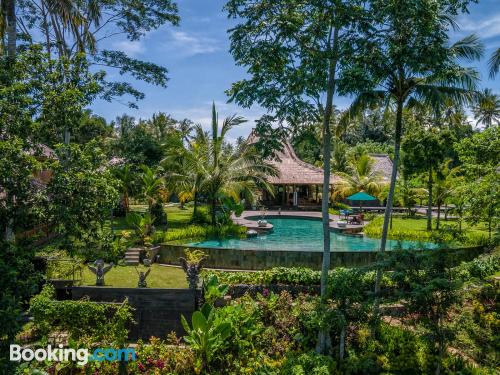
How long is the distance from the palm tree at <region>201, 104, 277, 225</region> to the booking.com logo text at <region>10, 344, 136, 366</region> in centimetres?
1369

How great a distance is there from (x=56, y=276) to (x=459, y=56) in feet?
40.9

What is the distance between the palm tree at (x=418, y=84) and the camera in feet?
29.1

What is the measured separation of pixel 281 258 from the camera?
1322 centimetres

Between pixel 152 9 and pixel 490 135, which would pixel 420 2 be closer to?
pixel 490 135

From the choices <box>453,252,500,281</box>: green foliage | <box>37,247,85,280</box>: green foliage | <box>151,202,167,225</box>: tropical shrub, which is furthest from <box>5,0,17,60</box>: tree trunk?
<box>453,252,500,281</box>: green foliage

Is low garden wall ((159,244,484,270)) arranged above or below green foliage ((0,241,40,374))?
below

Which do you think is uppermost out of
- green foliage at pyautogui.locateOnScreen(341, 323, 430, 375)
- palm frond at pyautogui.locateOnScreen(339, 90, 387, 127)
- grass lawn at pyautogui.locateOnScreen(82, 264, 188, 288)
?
palm frond at pyautogui.locateOnScreen(339, 90, 387, 127)

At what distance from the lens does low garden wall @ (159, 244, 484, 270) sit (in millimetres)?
13109

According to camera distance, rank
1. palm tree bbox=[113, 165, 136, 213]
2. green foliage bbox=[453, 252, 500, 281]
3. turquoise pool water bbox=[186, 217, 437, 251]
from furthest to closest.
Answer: palm tree bbox=[113, 165, 136, 213]
turquoise pool water bbox=[186, 217, 437, 251]
green foliage bbox=[453, 252, 500, 281]

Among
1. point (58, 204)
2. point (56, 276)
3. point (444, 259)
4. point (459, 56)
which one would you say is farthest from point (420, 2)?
point (56, 276)

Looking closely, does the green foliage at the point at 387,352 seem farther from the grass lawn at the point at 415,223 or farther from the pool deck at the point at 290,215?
the grass lawn at the point at 415,223

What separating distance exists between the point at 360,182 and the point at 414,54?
24.5 metres

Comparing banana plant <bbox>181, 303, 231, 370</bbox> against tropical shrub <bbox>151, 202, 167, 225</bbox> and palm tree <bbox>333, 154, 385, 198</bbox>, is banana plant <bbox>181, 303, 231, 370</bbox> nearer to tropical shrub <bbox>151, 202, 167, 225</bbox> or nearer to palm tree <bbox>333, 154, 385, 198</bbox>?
tropical shrub <bbox>151, 202, 167, 225</bbox>

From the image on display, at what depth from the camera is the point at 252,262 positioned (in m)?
13.6
